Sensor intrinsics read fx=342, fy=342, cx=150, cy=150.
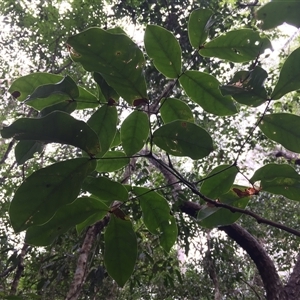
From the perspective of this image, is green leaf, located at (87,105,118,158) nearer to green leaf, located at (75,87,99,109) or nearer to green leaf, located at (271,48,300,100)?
green leaf, located at (75,87,99,109)

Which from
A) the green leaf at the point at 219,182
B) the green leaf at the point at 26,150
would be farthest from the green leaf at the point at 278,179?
the green leaf at the point at 26,150

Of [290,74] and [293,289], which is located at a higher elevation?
[293,289]

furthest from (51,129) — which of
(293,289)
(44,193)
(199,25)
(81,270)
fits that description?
(293,289)

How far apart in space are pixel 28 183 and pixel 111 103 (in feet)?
0.66

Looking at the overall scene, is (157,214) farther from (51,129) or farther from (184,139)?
(51,129)

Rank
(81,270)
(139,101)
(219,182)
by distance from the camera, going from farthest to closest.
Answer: (81,270) → (219,182) → (139,101)

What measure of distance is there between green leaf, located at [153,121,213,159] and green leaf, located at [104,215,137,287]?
6.9 inches

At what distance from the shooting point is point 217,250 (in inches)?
95.1

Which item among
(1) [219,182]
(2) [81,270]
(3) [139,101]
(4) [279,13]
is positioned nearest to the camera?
(4) [279,13]

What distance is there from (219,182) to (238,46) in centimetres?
24

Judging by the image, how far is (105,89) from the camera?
55cm

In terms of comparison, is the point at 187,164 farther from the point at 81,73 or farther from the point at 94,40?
the point at 94,40

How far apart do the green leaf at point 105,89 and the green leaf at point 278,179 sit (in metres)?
0.28

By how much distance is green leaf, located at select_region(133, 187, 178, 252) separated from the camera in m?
0.66
